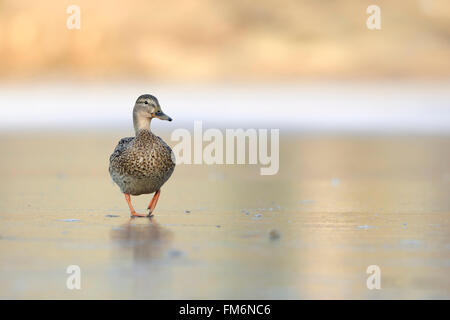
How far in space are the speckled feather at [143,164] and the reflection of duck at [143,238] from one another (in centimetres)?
28

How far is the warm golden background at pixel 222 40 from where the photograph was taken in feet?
88.3

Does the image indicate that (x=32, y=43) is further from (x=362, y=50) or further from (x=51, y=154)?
(x=51, y=154)

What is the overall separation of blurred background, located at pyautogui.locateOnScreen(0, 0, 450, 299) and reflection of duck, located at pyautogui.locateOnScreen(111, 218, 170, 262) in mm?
19

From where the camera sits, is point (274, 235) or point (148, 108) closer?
point (274, 235)

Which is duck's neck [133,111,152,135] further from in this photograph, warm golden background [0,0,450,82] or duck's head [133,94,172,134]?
warm golden background [0,0,450,82]

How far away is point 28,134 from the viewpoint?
16.4 m

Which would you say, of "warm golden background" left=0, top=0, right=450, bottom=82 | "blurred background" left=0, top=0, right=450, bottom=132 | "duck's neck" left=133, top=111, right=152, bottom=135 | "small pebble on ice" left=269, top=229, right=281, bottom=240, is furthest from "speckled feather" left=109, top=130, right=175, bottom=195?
"warm golden background" left=0, top=0, right=450, bottom=82

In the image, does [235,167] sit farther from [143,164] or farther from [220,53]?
[220,53]

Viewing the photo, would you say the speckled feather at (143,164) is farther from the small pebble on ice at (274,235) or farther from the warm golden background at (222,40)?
the warm golden background at (222,40)

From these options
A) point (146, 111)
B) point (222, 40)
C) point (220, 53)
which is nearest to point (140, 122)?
point (146, 111)

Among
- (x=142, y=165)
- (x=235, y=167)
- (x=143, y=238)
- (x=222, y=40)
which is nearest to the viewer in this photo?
(x=143, y=238)

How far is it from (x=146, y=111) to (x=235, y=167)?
379cm

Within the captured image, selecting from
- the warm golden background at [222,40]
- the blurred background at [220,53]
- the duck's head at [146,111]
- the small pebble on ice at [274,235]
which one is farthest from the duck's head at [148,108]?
the warm golden background at [222,40]

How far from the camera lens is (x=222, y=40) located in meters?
28.0
